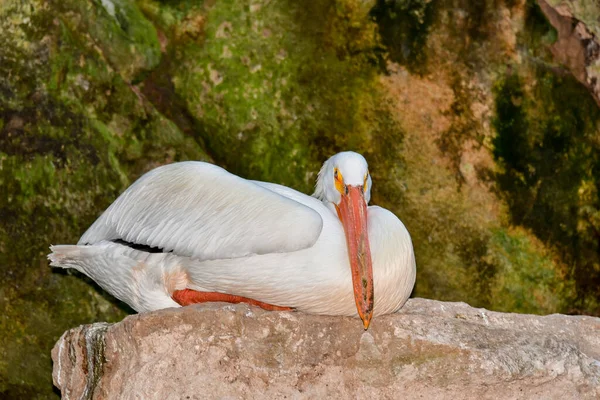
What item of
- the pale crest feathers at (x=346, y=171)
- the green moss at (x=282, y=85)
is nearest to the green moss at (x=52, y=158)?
the green moss at (x=282, y=85)

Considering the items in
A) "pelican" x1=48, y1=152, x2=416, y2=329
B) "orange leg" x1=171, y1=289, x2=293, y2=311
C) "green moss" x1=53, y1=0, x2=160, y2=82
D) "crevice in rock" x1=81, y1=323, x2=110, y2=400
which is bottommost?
"crevice in rock" x1=81, y1=323, x2=110, y2=400

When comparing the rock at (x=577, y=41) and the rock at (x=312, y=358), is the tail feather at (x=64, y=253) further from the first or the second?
the rock at (x=577, y=41)

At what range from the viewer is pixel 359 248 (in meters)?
4.29

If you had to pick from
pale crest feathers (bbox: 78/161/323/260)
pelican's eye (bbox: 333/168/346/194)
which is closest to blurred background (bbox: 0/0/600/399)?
pale crest feathers (bbox: 78/161/323/260)

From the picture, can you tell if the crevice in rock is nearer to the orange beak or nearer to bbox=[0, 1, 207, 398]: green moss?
the orange beak

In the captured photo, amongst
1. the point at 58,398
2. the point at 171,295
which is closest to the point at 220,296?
the point at 171,295

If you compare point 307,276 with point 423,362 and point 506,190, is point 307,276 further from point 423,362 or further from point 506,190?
point 506,190

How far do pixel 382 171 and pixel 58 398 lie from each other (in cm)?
225

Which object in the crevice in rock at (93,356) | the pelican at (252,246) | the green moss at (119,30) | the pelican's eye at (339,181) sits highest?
the green moss at (119,30)

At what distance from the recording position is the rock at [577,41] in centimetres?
636

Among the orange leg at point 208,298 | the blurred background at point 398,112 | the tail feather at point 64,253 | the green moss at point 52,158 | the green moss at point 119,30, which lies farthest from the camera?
the blurred background at point 398,112

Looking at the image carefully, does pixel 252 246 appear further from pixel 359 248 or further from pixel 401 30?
pixel 401 30

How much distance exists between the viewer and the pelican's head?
423cm

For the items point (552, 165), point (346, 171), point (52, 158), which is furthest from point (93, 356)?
point (552, 165)
